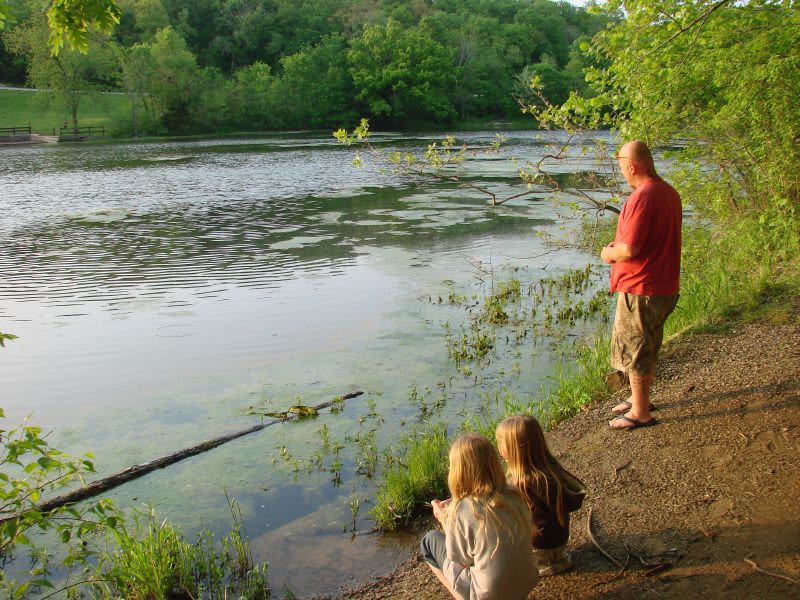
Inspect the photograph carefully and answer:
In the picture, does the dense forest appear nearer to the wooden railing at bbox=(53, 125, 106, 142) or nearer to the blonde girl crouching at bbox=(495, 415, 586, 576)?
the wooden railing at bbox=(53, 125, 106, 142)

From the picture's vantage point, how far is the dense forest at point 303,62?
65.0m

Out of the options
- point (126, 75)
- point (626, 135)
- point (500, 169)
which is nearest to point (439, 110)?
point (126, 75)

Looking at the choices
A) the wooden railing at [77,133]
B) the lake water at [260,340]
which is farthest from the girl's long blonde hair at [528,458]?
the wooden railing at [77,133]

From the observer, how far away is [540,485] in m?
3.65

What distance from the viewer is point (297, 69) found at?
74.8 m

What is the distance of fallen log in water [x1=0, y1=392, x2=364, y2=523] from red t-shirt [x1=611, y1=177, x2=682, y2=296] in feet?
11.8

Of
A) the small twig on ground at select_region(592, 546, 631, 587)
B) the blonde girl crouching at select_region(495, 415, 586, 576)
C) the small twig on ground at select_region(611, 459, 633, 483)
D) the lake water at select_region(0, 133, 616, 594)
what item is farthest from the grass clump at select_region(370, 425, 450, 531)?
the small twig on ground at select_region(592, 546, 631, 587)

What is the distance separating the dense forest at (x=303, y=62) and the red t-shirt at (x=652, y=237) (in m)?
50.8

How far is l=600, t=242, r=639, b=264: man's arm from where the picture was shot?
4688 millimetres

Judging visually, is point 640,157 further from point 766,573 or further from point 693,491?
point 766,573

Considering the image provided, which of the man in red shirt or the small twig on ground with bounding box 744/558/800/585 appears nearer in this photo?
the small twig on ground with bounding box 744/558/800/585

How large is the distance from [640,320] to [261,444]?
3.43 m

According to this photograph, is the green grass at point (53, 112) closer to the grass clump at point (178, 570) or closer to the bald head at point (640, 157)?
the grass clump at point (178, 570)

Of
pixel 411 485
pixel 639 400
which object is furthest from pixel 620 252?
pixel 411 485
